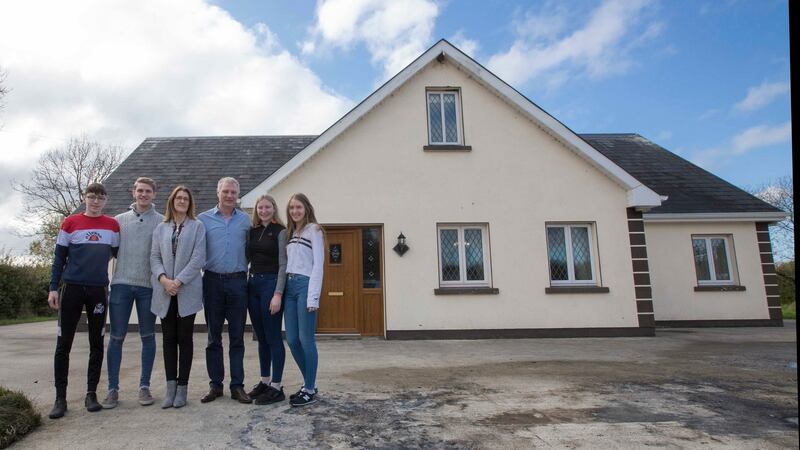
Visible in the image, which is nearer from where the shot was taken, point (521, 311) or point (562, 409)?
point (562, 409)

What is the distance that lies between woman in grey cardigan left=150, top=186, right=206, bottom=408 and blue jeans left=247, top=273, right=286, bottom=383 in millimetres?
433

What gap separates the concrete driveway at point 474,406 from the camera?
2.96 meters

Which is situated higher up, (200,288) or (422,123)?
(422,123)

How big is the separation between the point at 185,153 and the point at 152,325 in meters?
10.5

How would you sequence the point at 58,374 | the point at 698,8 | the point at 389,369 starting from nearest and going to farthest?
the point at 58,374, the point at 389,369, the point at 698,8

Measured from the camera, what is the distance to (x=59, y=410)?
3420 mm

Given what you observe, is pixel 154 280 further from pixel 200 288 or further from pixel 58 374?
pixel 58 374

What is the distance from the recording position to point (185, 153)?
13023mm

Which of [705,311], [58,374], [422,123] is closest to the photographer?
Result: [58,374]

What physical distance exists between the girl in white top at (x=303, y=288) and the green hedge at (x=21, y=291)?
15960 millimetres

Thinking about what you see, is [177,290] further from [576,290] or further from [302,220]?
[576,290]

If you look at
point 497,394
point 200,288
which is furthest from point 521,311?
point 200,288

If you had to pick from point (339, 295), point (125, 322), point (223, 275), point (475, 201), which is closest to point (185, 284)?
point (223, 275)

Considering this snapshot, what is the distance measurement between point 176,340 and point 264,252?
1019mm
